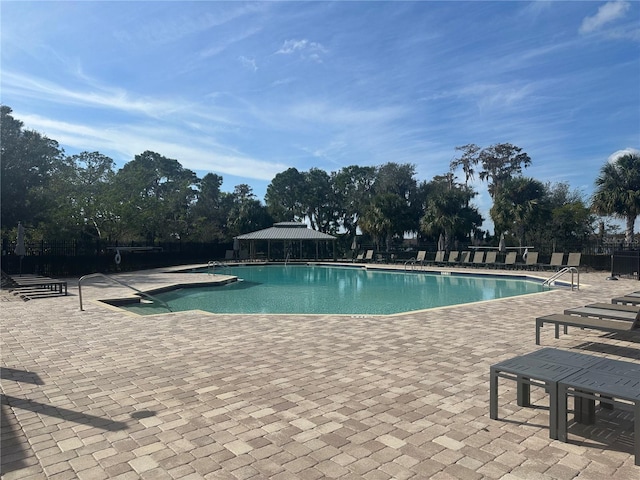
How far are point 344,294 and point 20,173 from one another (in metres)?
14.6

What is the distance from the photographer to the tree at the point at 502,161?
129 ft

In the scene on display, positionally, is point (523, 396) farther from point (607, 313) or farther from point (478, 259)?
point (478, 259)

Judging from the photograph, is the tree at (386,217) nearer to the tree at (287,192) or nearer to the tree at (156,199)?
the tree at (287,192)

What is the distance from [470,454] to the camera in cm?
272

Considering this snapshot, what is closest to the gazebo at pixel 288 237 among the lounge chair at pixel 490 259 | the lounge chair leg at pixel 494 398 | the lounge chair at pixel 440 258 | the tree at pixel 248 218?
the tree at pixel 248 218

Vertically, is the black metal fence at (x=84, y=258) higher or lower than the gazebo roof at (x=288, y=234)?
lower

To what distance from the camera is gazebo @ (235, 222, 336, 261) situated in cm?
3072

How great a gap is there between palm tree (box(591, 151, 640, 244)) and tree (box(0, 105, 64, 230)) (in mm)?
25608

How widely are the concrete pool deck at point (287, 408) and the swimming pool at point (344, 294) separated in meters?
4.56

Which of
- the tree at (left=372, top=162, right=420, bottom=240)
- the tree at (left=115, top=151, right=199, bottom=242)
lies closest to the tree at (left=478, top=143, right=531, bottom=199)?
the tree at (left=372, top=162, right=420, bottom=240)

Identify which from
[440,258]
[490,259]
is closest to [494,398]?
[490,259]

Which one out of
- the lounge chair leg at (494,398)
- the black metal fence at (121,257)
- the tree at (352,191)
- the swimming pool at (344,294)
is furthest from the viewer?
the tree at (352,191)

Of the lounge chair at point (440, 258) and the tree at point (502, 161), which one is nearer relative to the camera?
the lounge chair at point (440, 258)

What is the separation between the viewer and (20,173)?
17.8 meters
